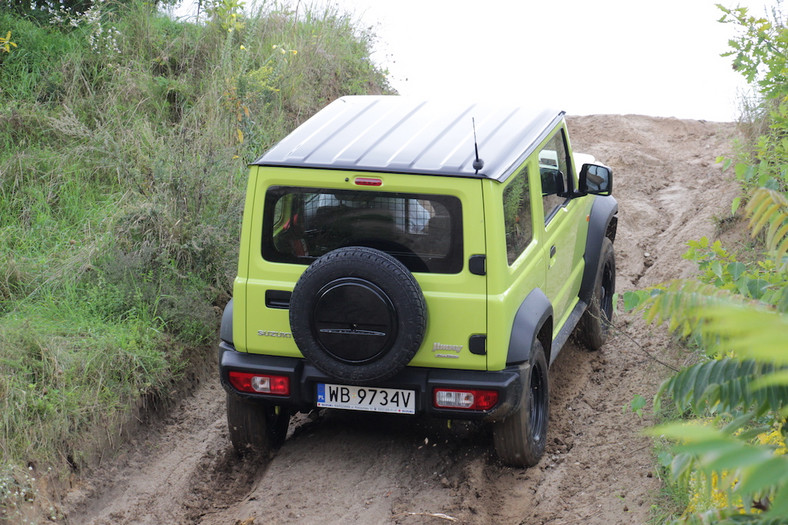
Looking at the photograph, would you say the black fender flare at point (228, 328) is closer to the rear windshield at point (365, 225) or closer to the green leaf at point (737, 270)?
the rear windshield at point (365, 225)

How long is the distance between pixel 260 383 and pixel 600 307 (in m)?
3.13

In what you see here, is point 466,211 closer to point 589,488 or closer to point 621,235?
point 589,488

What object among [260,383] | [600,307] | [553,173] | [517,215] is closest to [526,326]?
[517,215]

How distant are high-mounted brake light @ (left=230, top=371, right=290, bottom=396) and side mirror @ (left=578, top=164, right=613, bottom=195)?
7.92 ft

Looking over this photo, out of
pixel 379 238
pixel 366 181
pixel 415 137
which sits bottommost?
pixel 379 238

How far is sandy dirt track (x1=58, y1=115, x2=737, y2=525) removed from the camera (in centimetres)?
454

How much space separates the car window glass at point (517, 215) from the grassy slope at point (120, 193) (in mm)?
2458

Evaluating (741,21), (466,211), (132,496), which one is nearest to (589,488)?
(466,211)

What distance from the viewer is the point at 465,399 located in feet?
14.6

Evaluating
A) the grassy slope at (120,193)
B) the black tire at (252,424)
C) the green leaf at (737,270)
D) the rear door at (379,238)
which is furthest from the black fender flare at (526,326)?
the grassy slope at (120,193)

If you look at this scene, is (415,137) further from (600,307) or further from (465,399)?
(600,307)

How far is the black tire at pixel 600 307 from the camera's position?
647 centimetres

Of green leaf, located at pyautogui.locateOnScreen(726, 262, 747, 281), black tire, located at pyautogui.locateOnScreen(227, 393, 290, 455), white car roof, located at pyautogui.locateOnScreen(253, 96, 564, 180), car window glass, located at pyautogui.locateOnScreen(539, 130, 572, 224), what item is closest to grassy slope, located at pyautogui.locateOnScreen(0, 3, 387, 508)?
black tire, located at pyautogui.locateOnScreen(227, 393, 290, 455)

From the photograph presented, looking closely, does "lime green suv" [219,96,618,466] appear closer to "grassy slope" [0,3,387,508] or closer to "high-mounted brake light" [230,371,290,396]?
"high-mounted brake light" [230,371,290,396]
